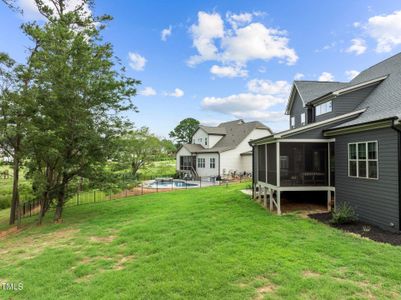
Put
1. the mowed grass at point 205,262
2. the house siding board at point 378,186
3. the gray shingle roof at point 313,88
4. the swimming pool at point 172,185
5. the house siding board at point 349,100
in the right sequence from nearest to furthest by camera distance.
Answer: the mowed grass at point 205,262
the house siding board at point 378,186
the house siding board at point 349,100
the gray shingle roof at point 313,88
the swimming pool at point 172,185

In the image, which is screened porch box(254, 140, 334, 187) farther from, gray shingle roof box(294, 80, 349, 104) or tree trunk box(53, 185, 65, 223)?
tree trunk box(53, 185, 65, 223)

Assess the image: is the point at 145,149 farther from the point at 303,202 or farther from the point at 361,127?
the point at 361,127

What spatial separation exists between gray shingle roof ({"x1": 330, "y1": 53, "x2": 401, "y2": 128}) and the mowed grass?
167 inches

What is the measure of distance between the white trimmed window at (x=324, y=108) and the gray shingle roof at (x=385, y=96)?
1.21 m

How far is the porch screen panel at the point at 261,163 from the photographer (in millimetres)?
13358

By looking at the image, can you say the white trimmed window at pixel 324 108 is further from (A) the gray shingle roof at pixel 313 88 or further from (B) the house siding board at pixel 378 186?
(B) the house siding board at pixel 378 186

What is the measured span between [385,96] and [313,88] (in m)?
5.74

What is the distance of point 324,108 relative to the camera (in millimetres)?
13469

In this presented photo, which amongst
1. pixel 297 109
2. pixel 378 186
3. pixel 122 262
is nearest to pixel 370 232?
pixel 378 186

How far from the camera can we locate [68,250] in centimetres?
719

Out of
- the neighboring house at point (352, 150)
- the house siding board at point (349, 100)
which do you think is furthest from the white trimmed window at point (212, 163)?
the house siding board at point (349, 100)

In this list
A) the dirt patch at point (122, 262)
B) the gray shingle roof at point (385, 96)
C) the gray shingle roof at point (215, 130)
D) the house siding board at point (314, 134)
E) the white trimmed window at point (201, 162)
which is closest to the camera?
the dirt patch at point (122, 262)

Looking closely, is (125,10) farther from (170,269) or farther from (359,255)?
(359,255)

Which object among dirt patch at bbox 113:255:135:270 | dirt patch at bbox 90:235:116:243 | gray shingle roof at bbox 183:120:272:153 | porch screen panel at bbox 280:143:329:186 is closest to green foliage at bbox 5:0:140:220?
dirt patch at bbox 90:235:116:243
